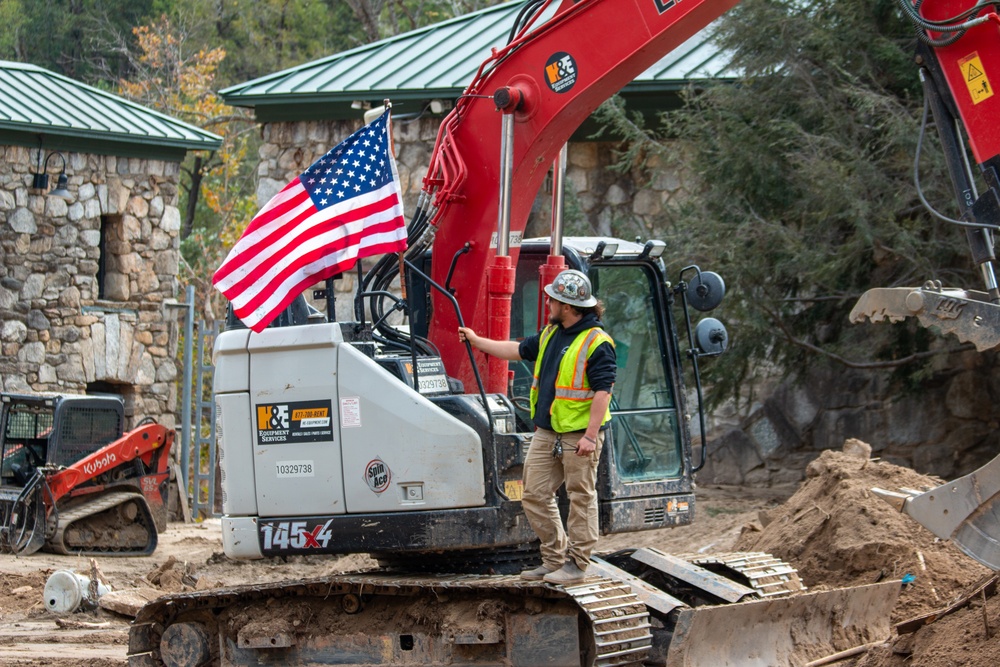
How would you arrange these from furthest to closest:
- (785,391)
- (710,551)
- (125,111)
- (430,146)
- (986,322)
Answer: (125,111), (430,146), (785,391), (710,551), (986,322)

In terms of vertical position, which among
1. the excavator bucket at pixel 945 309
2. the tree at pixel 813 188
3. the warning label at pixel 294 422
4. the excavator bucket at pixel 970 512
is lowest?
the excavator bucket at pixel 970 512

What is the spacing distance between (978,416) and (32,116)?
1096 cm

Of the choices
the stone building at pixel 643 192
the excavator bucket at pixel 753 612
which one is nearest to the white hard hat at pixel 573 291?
the excavator bucket at pixel 753 612

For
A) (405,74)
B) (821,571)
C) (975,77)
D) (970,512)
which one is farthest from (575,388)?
(405,74)

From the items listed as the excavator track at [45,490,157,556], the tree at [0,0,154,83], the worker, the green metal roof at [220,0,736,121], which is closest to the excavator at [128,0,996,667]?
the worker

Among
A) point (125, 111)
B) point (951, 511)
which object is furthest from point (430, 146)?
point (951, 511)

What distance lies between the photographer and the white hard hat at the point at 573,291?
262 inches

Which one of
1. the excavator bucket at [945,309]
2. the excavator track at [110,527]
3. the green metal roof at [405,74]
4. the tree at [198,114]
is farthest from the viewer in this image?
the tree at [198,114]

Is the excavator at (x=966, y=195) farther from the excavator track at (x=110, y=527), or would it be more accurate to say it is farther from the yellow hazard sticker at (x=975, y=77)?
the excavator track at (x=110, y=527)

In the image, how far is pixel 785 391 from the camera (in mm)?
14469

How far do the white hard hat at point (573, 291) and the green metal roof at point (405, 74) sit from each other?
26.4ft

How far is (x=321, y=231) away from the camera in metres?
7.07

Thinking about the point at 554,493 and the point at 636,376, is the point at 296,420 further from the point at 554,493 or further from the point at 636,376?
the point at 636,376

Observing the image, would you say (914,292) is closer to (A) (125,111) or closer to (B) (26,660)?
(B) (26,660)
